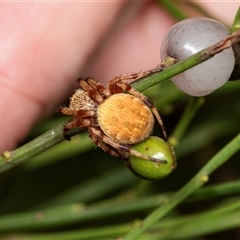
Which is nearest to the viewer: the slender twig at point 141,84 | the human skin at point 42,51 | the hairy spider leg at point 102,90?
the slender twig at point 141,84

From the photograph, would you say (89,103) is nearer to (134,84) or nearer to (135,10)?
(134,84)

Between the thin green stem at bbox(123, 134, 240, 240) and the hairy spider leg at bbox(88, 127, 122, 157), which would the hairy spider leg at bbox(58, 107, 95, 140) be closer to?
the hairy spider leg at bbox(88, 127, 122, 157)

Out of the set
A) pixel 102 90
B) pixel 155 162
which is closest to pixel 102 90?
pixel 102 90

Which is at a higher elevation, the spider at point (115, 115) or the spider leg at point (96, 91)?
the spider leg at point (96, 91)

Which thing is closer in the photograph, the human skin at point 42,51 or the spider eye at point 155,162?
the spider eye at point 155,162

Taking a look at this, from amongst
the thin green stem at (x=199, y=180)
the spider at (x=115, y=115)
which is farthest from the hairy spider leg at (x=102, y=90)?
the thin green stem at (x=199, y=180)

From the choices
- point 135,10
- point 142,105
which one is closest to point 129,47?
point 135,10

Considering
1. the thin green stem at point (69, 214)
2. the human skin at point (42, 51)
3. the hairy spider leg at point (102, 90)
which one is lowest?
the thin green stem at point (69, 214)

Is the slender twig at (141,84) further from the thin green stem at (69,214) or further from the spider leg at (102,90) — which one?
the thin green stem at (69,214)

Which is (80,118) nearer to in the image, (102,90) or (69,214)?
(102,90)
